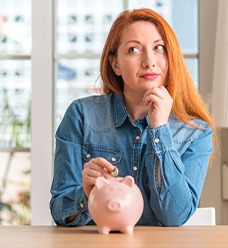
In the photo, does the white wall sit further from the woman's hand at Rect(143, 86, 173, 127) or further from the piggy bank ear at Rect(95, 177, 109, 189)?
the piggy bank ear at Rect(95, 177, 109, 189)

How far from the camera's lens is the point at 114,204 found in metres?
1.63

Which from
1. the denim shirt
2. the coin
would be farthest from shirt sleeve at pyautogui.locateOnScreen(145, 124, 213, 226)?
the coin

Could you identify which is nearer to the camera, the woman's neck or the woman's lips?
the woman's lips

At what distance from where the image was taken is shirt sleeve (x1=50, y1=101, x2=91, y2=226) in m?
1.85

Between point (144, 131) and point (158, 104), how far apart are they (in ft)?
0.56

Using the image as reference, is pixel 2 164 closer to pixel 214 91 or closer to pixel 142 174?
pixel 214 91

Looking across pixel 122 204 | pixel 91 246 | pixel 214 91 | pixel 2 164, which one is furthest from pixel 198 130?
pixel 2 164

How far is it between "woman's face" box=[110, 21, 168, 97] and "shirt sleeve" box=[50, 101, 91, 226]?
20 cm

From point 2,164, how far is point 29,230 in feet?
6.50

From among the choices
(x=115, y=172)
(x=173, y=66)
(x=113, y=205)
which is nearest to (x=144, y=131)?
(x=173, y=66)

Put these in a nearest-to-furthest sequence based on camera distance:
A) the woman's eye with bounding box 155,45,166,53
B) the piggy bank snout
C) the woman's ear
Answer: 1. the piggy bank snout
2. the woman's eye with bounding box 155,45,166,53
3. the woman's ear

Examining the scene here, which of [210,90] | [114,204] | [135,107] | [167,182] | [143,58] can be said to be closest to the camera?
[114,204]

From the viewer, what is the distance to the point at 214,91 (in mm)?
3295

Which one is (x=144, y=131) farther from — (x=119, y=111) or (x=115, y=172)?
(x=115, y=172)
